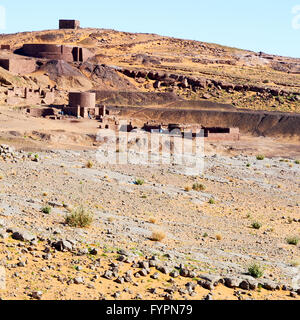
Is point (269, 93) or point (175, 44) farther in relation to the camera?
point (175, 44)

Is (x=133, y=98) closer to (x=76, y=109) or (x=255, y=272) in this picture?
(x=76, y=109)

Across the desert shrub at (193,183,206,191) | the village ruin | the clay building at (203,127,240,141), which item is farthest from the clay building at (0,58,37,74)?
the desert shrub at (193,183,206,191)

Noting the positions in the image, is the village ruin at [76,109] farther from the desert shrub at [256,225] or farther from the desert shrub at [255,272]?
the desert shrub at [255,272]

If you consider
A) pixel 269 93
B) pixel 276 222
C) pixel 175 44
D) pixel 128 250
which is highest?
pixel 175 44

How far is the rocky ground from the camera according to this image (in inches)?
320

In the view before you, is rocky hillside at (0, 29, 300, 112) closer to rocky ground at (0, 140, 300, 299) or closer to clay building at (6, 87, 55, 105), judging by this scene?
clay building at (6, 87, 55, 105)

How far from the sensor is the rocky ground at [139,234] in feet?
26.6

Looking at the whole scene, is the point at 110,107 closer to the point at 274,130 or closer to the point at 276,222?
the point at 274,130

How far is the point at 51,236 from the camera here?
32.0 ft

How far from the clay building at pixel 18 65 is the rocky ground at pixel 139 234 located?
3001 cm

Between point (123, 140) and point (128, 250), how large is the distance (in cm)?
2337
